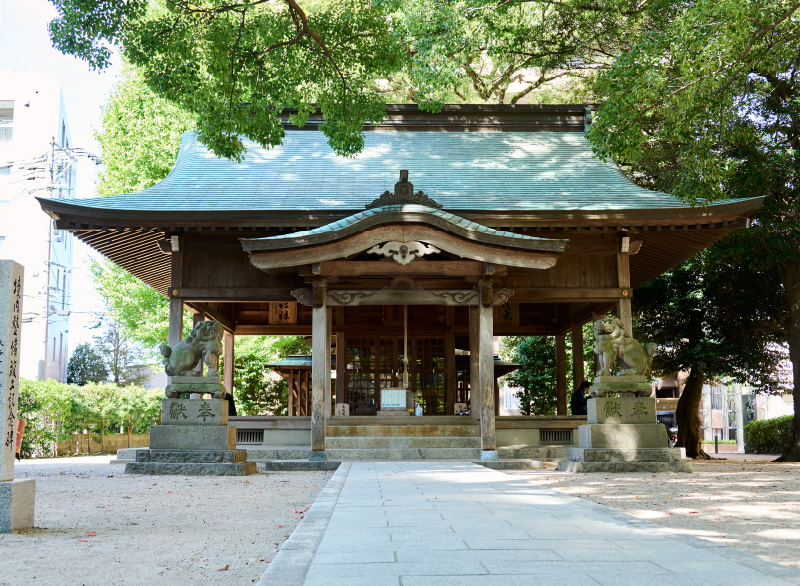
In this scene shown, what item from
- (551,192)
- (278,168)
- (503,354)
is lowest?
(503,354)

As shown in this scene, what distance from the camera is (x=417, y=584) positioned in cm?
289

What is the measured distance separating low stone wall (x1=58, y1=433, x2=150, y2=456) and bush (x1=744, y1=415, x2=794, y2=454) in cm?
1875

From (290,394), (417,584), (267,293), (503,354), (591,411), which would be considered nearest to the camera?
(417,584)

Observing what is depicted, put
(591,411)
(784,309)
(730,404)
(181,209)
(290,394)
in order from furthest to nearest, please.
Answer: (730,404) < (290,394) < (784,309) < (181,209) < (591,411)

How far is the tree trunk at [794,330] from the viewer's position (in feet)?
50.2

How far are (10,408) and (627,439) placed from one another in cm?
816

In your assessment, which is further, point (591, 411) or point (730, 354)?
point (730, 354)

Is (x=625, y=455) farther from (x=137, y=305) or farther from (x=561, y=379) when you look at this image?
(x=137, y=305)

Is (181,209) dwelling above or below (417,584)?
above

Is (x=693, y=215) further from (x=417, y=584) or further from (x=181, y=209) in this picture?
(x=417, y=584)

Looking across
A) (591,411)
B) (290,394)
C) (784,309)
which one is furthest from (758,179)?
(290,394)

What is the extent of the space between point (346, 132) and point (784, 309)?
11.1 meters

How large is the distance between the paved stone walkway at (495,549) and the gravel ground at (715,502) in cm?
58

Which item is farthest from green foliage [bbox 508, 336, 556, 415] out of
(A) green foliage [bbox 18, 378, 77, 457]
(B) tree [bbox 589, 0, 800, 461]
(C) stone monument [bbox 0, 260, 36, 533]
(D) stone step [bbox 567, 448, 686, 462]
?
(C) stone monument [bbox 0, 260, 36, 533]
